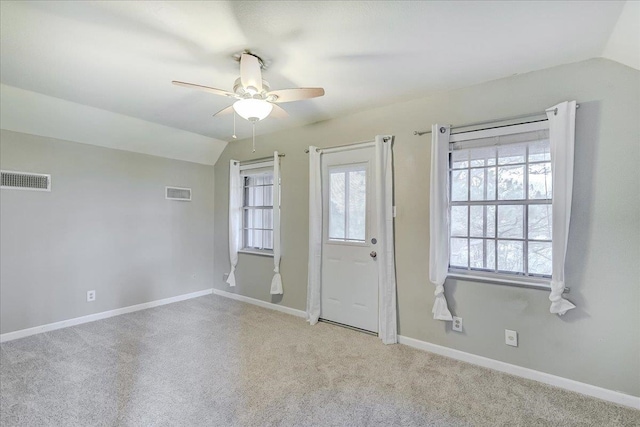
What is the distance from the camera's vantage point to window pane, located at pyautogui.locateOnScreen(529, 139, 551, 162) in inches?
91.4

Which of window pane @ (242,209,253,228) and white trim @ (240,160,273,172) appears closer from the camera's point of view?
white trim @ (240,160,273,172)

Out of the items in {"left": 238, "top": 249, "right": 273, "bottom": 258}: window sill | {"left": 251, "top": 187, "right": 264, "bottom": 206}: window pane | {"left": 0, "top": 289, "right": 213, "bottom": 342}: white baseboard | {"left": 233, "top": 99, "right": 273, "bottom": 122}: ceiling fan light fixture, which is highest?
{"left": 233, "top": 99, "right": 273, "bottom": 122}: ceiling fan light fixture

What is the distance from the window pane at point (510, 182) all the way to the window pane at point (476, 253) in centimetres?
43

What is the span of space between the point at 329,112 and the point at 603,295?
2823 mm

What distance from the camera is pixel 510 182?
8.09 feet

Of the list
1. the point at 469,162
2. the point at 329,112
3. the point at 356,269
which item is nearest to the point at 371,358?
the point at 356,269

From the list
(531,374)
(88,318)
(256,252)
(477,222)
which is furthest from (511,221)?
(88,318)

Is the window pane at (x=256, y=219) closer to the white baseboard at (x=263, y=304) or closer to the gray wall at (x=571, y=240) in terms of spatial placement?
the white baseboard at (x=263, y=304)

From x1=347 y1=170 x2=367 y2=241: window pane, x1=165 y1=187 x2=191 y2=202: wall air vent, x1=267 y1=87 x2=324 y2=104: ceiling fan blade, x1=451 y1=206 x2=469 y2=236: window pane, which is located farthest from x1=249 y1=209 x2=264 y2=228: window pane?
x1=451 y1=206 x2=469 y2=236: window pane

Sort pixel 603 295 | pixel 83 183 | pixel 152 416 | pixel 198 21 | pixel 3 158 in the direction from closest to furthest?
pixel 198 21 → pixel 152 416 → pixel 603 295 → pixel 3 158 → pixel 83 183

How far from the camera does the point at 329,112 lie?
329 cm

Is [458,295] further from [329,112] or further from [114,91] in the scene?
[114,91]

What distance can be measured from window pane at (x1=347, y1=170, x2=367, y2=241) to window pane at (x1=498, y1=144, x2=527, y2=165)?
1287 mm

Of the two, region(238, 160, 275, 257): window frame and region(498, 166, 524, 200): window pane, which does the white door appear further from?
region(498, 166, 524, 200): window pane
